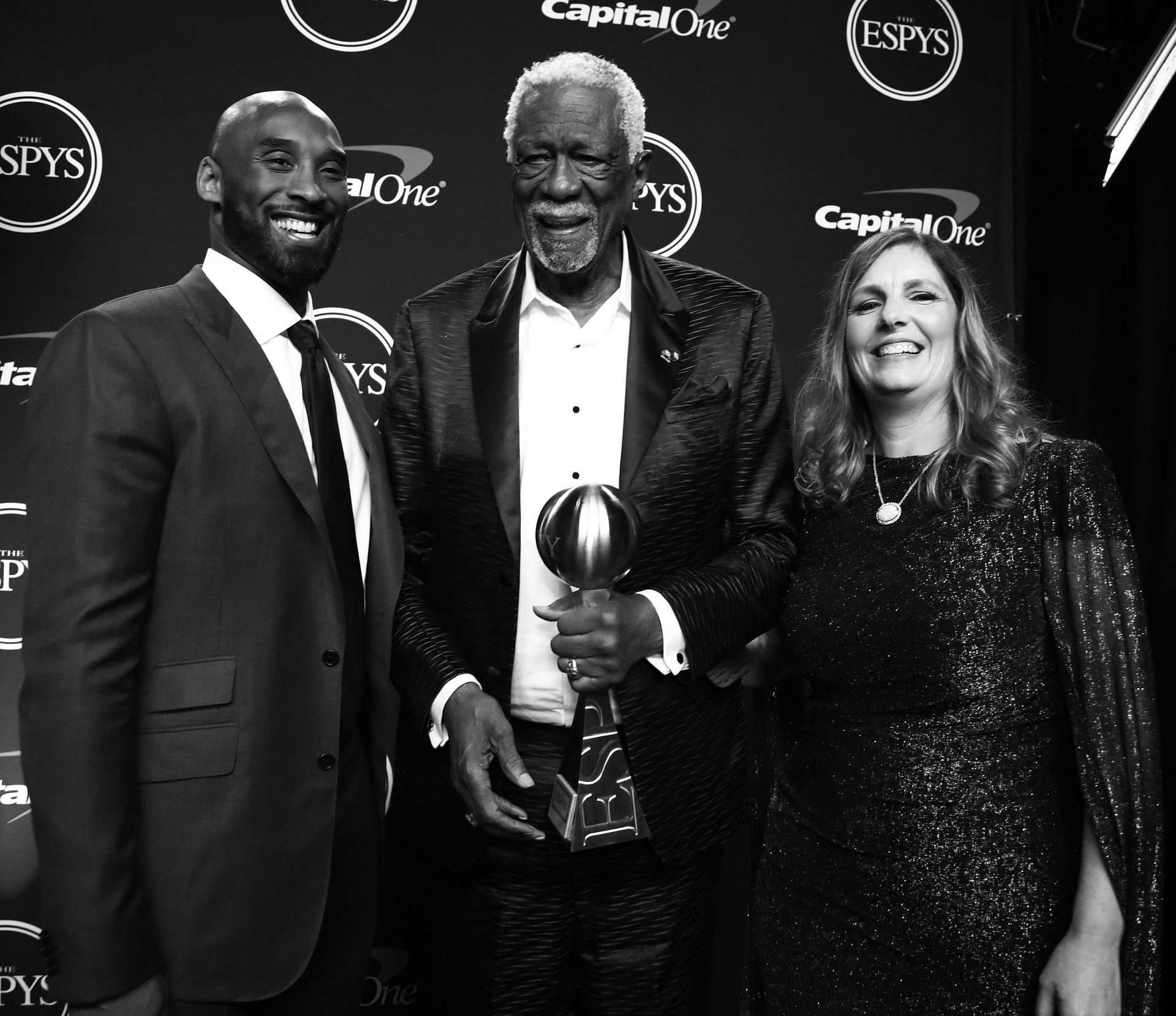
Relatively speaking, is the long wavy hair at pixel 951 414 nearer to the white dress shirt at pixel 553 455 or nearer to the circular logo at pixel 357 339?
the white dress shirt at pixel 553 455

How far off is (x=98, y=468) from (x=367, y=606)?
523 mm

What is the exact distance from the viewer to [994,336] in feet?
6.14

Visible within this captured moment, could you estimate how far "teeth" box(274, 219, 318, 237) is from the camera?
1625mm

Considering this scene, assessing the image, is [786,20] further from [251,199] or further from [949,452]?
[251,199]

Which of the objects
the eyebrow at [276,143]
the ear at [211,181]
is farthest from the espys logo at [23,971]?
the eyebrow at [276,143]

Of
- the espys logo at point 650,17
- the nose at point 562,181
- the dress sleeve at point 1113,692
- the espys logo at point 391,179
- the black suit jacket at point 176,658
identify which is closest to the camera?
the black suit jacket at point 176,658

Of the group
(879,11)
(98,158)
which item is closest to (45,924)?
(98,158)

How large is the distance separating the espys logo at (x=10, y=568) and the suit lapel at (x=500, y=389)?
5.14 ft

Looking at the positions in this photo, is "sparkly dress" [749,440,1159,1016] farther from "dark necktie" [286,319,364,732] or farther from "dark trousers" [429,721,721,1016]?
"dark necktie" [286,319,364,732]

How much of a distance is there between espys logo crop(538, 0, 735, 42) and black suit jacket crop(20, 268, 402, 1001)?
5.62 feet

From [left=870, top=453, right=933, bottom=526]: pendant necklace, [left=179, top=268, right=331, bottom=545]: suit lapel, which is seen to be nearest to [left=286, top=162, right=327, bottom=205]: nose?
[left=179, top=268, right=331, bottom=545]: suit lapel

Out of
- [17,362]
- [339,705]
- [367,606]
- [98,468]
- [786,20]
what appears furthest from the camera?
[786,20]

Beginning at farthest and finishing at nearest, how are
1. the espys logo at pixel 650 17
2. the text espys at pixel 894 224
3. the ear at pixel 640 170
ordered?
1. the text espys at pixel 894 224
2. the espys logo at pixel 650 17
3. the ear at pixel 640 170

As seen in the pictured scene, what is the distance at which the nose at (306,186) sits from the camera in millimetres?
1633
